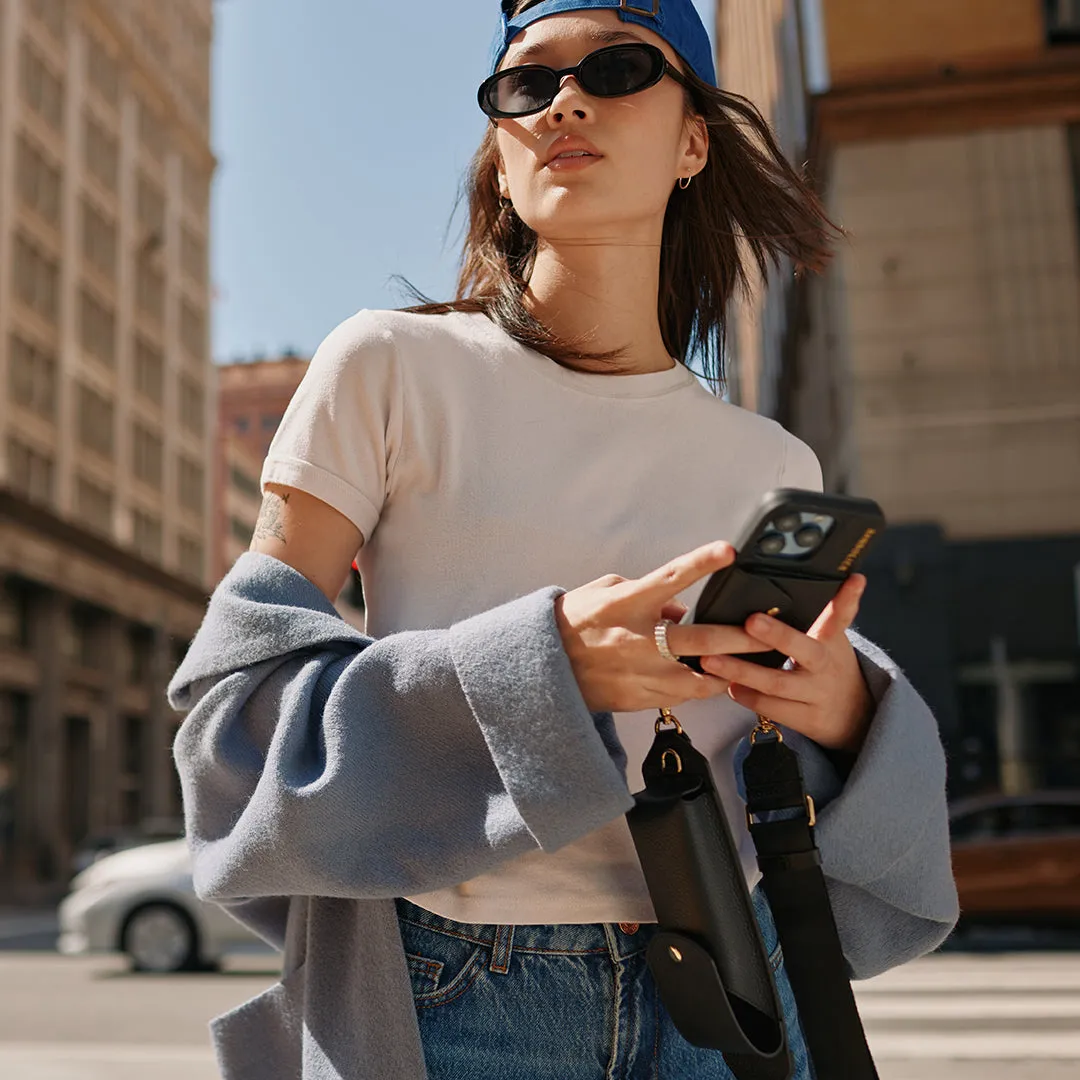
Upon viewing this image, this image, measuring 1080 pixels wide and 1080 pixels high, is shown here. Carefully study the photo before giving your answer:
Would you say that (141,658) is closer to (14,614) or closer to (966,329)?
(14,614)

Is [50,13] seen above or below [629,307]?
above

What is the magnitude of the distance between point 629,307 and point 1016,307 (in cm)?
2024

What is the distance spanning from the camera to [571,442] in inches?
59.6

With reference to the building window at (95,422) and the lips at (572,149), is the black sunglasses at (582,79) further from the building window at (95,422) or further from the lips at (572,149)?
the building window at (95,422)

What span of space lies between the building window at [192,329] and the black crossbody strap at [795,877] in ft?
174

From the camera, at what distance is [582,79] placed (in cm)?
155

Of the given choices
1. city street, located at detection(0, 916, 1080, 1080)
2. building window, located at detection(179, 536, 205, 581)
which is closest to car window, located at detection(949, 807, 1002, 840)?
city street, located at detection(0, 916, 1080, 1080)

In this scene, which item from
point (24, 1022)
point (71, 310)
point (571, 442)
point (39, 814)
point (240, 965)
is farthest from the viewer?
point (71, 310)

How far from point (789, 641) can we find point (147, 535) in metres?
47.7

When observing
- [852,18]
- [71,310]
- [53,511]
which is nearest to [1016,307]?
[852,18]

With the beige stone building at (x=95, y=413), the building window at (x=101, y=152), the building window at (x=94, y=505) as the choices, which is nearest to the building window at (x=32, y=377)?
the beige stone building at (x=95, y=413)

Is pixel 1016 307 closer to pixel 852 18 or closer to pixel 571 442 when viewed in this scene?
pixel 852 18

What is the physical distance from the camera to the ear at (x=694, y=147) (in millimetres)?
1705

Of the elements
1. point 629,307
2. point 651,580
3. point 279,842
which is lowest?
point 279,842
